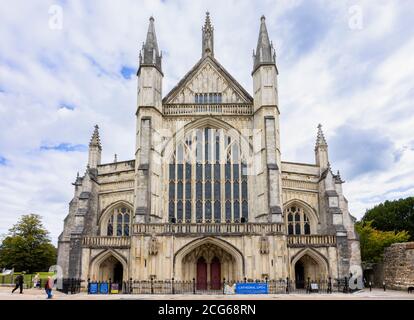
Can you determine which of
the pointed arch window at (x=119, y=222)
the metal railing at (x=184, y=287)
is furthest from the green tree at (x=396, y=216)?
the pointed arch window at (x=119, y=222)

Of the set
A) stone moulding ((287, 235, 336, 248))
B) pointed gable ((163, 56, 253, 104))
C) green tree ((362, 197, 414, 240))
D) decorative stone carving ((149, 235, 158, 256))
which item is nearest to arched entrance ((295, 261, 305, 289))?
stone moulding ((287, 235, 336, 248))

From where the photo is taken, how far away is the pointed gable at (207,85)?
34219 millimetres

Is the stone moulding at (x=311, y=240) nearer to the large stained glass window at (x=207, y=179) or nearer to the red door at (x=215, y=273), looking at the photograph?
the large stained glass window at (x=207, y=179)

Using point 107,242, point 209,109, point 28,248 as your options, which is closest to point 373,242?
point 209,109

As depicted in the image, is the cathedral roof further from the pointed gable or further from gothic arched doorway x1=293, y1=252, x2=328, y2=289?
gothic arched doorway x1=293, y1=252, x2=328, y2=289

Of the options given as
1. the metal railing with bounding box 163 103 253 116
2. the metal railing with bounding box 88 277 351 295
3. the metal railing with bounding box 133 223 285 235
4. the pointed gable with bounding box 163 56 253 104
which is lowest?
the metal railing with bounding box 88 277 351 295

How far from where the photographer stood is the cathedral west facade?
2786 centimetres

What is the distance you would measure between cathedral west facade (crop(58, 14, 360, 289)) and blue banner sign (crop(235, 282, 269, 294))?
2.32 m

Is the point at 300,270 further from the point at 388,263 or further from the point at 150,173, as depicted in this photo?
the point at 150,173

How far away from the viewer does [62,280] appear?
Result: 96.1 ft

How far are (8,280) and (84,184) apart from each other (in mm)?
13551

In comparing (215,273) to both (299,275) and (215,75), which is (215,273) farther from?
(215,75)

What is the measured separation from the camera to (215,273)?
3036 cm
